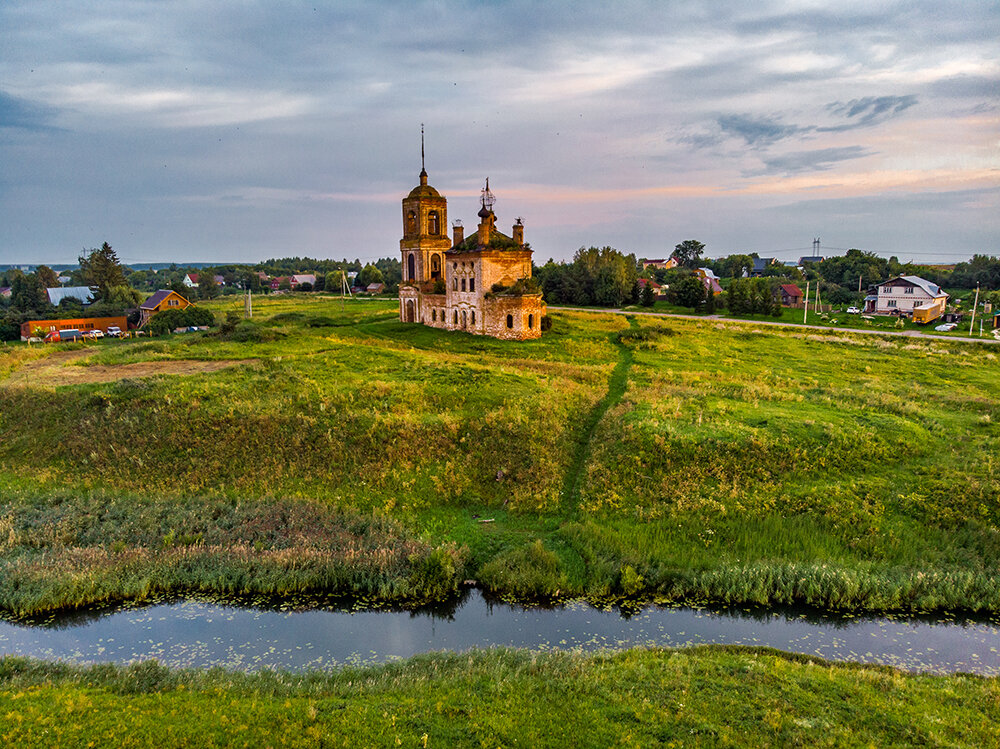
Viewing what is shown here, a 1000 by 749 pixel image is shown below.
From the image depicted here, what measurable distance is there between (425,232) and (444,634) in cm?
4287

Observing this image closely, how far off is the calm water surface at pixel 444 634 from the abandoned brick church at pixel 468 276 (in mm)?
30507

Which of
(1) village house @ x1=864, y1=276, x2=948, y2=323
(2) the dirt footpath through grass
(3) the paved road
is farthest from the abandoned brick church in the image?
(1) village house @ x1=864, y1=276, x2=948, y2=323

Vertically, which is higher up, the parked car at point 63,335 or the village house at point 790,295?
the village house at point 790,295

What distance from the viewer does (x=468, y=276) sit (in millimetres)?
45094

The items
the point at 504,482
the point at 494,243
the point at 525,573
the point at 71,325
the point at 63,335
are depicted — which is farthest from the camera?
the point at 71,325

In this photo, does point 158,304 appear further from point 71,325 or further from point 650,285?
point 650,285

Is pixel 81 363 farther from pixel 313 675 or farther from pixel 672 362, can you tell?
pixel 672 362

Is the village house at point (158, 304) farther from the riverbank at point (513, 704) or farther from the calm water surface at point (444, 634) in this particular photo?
the riverbank at point (513, 704)

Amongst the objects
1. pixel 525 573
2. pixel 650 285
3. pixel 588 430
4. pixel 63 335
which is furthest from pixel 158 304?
pixel 525 573

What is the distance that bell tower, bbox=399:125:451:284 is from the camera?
170 ft

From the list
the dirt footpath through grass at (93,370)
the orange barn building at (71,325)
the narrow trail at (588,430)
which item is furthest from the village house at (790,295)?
the orange barn building at (71,325)

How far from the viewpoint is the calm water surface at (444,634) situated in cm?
1299

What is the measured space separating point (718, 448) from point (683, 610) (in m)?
8.52

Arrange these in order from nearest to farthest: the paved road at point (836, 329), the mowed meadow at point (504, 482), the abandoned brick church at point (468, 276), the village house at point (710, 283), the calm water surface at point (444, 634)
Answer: the calm water surface at point (444, 634) < the mowed meadow at point (504, 482) < the abandoned brick church at point (468, 276) < the paved road at point (836, 329) < the village house at point (710, 283)
